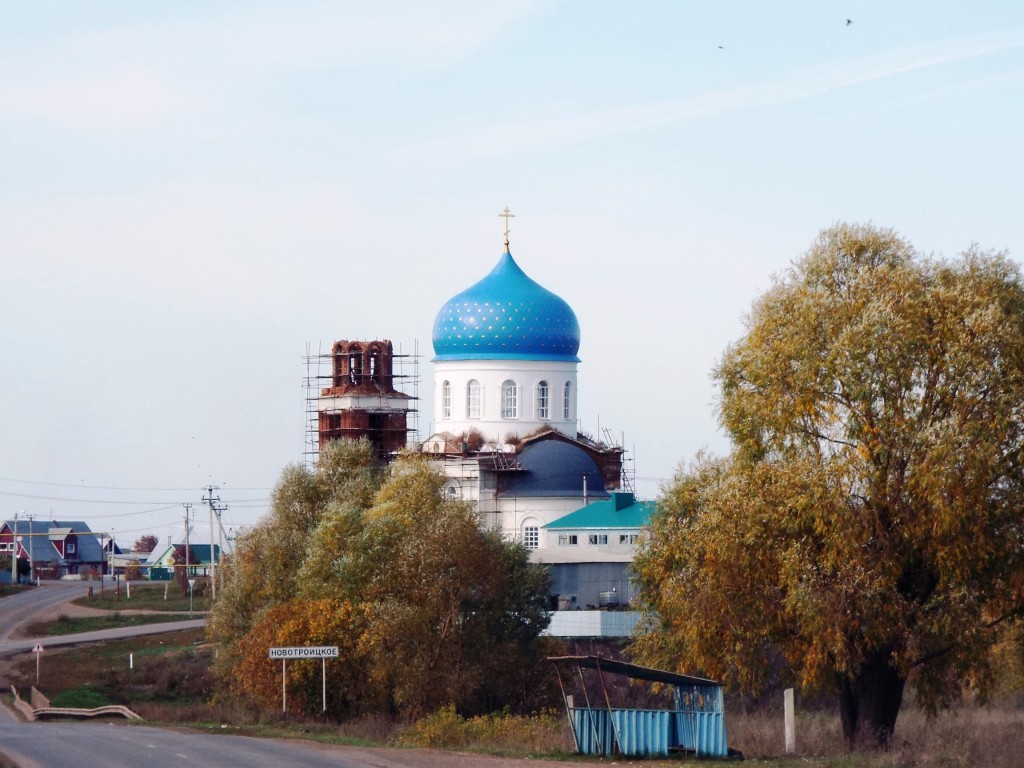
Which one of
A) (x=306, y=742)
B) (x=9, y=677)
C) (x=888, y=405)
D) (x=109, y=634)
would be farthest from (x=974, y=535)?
(x=109, y=634)

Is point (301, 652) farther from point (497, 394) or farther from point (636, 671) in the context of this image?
point (497, 394)

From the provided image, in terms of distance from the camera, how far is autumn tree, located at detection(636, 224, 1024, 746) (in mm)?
23562

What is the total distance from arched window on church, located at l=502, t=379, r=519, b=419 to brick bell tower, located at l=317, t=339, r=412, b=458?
416 cm

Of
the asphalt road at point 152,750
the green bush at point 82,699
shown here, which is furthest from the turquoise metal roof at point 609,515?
the asphalt road at point 152,750

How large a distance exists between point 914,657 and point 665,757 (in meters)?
4.82

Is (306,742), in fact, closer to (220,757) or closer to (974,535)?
(220,757)

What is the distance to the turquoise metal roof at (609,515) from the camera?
189 feet

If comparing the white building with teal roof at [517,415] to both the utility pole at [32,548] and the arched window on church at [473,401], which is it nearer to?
the arched window on church at [473,401]

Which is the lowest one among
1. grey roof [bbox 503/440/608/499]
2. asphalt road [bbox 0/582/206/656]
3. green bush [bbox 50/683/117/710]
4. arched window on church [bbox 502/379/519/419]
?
green bush [bbox 50/683/117/710]

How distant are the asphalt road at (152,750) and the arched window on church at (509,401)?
34395 millimetres

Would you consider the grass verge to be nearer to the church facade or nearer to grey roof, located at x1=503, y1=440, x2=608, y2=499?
the church facade

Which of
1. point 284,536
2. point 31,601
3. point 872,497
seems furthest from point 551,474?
point 872,497

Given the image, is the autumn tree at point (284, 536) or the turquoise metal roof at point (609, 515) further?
the turquoise metal roof at point (609, 515)

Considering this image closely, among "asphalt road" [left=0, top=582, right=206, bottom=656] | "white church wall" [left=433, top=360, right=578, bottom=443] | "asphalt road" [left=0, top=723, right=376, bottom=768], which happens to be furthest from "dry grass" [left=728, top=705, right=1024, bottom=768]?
"white church wall" [left=433, top=360, right=578, bottom=443]
